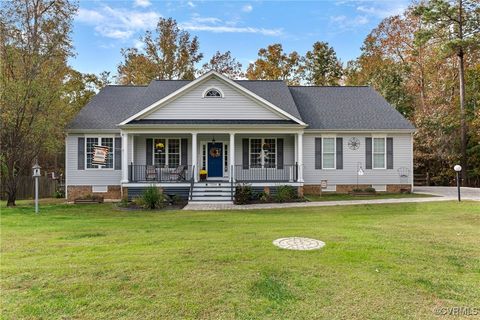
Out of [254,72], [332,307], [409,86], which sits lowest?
[332,307]

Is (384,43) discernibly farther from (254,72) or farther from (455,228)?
(455,228)

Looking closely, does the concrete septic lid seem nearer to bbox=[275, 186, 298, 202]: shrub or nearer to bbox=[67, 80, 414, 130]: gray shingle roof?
bbox=[275, 186, 298, 202]: shrub

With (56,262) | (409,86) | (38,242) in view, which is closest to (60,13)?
(38,242)

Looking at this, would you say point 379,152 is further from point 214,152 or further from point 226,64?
point 226,64

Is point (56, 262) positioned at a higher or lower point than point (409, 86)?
lower

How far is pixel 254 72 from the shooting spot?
30.7 metres

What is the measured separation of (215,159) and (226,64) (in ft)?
58.0

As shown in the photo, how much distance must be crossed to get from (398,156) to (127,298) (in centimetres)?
1557

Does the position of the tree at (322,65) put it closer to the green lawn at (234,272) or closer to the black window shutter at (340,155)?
the black window shutter at (340,155)

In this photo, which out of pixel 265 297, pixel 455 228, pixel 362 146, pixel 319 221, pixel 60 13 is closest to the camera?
pixel 265 297

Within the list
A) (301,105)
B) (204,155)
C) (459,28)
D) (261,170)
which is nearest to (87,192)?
(204,155)

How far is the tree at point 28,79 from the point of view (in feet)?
41.1

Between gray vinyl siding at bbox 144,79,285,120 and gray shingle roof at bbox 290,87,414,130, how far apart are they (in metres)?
2.76

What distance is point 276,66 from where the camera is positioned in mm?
30812
